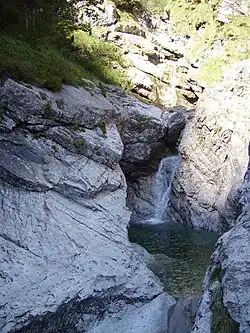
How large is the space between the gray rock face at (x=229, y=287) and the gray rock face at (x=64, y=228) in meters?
3.65

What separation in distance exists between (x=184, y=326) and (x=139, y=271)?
2576 millimetres

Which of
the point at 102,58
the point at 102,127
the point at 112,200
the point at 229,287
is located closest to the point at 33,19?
the point at 102,58

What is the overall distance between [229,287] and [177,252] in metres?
10.0

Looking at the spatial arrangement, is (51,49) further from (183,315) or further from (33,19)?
(183,315)

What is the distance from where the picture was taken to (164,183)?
23.5 metres

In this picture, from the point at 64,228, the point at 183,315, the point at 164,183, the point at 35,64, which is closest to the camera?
the point at 183,315

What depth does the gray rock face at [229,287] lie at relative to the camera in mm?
7531

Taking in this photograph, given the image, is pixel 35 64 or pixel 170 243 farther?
pixel 170 243

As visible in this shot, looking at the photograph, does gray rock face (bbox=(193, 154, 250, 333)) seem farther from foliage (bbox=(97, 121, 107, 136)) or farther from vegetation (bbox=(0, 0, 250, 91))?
vegetation (bbox=(0, 0, 250, 91))

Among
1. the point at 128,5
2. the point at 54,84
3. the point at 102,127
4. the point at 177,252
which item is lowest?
the point at 177,252

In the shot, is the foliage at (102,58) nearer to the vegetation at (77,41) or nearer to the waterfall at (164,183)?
the vegetation at (77,41)

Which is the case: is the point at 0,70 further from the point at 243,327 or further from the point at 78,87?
the point at 243,327

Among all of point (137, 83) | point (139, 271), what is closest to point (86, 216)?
point (139, 271)

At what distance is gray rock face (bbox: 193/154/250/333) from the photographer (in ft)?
24.7
